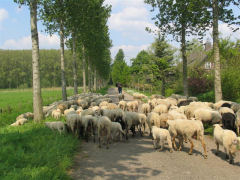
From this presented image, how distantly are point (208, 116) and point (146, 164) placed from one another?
453 cm

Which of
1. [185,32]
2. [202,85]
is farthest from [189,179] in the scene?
[202,85]

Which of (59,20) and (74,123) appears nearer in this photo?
(74,123)

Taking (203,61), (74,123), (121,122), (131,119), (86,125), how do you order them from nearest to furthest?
1. (86,125)
2. (74,123)
3. (131,119)
4. (121,122)
5. (203,61)

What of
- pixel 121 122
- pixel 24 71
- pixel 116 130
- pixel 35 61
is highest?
pixel 24 71

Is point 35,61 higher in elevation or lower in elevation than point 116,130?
higher

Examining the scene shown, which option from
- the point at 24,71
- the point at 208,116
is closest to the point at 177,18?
the point at 208,116

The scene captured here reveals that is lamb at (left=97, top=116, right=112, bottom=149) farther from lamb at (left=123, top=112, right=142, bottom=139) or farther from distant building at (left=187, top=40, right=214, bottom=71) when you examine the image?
distant building at (left=187, top=40, right=214, bottom=71)

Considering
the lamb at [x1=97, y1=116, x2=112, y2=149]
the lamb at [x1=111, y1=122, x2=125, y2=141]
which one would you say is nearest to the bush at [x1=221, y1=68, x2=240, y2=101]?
the lamb at [x1=111, y1=122, x2=125, y2=141]

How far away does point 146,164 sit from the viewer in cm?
590

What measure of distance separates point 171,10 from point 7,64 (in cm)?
12549

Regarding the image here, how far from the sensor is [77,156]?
6.59 meters

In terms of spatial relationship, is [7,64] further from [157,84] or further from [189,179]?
[189,179]

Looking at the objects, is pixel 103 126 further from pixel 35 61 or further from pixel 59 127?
pixel 35 61

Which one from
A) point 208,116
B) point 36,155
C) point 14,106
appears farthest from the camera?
point 14,106
